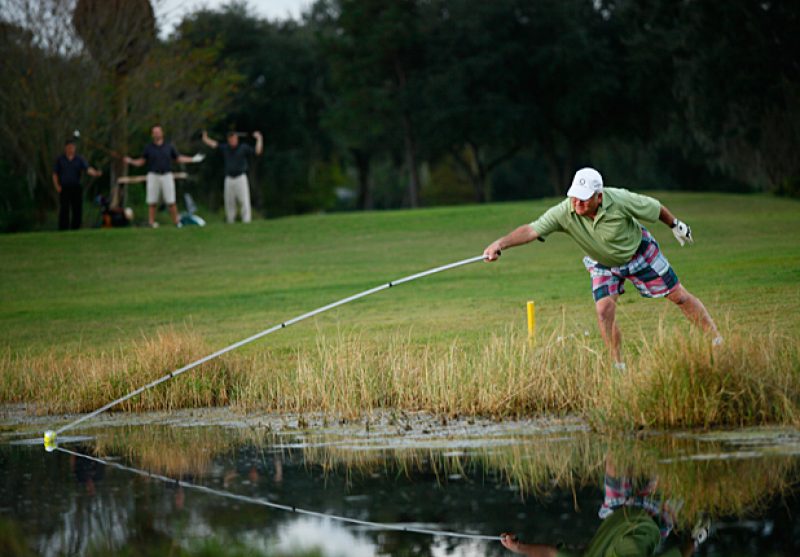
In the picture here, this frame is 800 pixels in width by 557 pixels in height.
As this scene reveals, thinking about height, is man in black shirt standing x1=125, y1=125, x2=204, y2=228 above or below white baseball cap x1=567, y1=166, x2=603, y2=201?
above

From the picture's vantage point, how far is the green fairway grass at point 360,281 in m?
16.6

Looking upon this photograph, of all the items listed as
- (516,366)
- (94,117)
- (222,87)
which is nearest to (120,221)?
(94,117)

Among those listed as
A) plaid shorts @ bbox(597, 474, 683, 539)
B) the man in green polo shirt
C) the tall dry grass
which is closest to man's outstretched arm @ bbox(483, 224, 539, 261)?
the man in green polo shirt

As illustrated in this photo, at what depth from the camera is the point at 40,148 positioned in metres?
40.7

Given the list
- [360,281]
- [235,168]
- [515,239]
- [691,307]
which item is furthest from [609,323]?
[235,168]

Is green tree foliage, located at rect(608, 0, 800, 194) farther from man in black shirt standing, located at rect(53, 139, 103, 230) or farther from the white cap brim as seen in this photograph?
the white cap brim

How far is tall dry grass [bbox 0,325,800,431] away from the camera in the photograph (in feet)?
32.9

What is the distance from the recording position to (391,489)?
857 centimetres

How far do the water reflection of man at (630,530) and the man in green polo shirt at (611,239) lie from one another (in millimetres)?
2930

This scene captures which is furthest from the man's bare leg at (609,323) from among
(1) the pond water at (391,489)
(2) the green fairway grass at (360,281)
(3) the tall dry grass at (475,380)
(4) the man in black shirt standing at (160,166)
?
(4) the man in black shirt standing at (160,166)

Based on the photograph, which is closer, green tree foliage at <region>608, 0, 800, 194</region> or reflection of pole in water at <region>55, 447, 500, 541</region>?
reflection of pole in water at <region>55, 447, 500, 541</region>

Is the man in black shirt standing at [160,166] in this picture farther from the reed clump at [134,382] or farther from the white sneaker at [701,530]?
the white sneaker at [701,530]

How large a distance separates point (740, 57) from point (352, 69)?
26915 millimetres

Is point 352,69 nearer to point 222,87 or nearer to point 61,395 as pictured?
point 222,87
